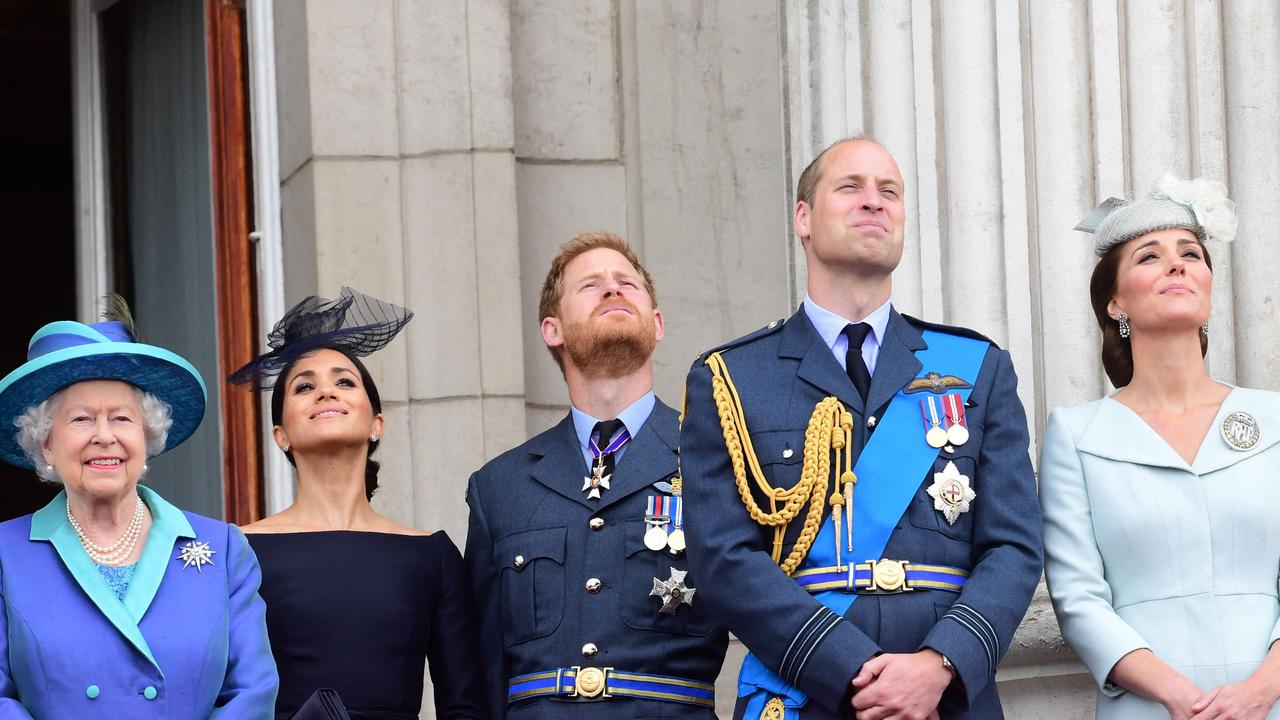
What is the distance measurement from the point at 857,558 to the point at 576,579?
2.66ft

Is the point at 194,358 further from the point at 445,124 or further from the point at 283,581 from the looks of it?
the point at 283,581

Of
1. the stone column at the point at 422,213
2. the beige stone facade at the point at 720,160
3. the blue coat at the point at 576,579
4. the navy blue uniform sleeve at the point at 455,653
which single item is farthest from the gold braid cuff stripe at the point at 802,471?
the stone column at the point at 422,213

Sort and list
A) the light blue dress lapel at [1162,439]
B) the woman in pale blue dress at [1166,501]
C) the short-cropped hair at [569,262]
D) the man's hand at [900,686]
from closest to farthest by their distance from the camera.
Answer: the man's hand at [900,686] → the woman in pale blue dress at [1166,501] → the light blue dress lapel at [1162,439] → the short-cropped hair at [569,262]

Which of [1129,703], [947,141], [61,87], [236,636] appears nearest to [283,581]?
[236,636]

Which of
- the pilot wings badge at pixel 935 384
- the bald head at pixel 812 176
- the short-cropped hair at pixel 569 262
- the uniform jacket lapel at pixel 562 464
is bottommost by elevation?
the uniform jacket lapel at pixel 562 464

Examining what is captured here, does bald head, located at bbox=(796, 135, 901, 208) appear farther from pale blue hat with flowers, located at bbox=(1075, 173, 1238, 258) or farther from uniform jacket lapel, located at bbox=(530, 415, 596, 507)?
uniform jacket lapel, located at bbox=(530, 415, 596, 507)

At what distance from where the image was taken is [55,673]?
392 cm

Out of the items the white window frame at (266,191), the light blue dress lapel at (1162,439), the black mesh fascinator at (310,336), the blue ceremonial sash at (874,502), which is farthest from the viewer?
the white window frame at (266,191)

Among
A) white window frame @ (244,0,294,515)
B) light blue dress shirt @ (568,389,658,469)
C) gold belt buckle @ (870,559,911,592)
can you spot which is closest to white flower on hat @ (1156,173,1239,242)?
gold belt buckle @ (870,559,911,592)

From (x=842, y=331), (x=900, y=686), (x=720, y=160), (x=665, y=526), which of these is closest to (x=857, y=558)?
(x=900, y=686)

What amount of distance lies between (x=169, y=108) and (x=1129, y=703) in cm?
411

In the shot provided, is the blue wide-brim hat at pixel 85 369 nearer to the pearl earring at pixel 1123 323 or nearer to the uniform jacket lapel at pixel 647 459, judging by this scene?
the uniform jacket lapel at pixel 647 459

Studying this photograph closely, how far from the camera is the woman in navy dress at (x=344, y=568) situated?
14.8 feet

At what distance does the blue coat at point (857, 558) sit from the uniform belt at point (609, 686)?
439 millimetres
